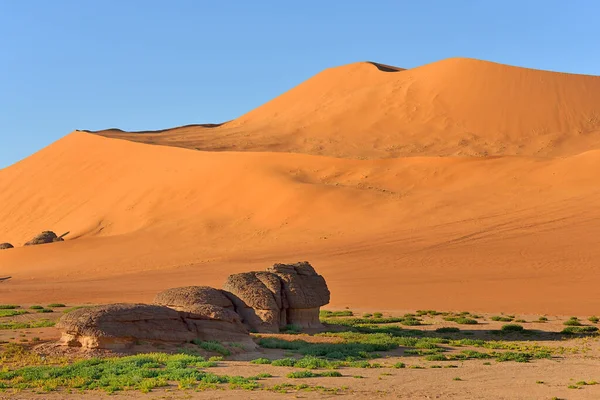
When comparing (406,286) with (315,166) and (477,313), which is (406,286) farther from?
(315,166)

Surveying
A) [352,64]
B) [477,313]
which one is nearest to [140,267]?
[477,313]

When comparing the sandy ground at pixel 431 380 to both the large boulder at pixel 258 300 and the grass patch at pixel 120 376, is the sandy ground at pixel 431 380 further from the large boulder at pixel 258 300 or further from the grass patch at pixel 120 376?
the large boulder at pixel 258 300

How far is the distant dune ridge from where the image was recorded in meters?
37.6

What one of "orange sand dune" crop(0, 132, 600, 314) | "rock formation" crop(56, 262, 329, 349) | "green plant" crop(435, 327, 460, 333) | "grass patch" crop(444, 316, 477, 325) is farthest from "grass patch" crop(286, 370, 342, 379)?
"orange sand dune" crop(0, 132, 600, 314)

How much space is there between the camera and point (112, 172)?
66938mm

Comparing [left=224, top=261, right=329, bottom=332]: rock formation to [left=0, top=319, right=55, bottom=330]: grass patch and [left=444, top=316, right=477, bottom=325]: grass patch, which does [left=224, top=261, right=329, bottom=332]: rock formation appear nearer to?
[left=444, top=316, right=477, bottom=325]: grass patch

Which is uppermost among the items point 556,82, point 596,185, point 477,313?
point 556,82

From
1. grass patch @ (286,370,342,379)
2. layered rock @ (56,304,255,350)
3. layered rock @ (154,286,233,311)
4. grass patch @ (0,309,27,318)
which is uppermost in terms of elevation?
layered rock @ (154,286,233,311)

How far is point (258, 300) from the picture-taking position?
22781 mm

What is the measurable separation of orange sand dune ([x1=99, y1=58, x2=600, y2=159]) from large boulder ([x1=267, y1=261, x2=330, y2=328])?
124 ft

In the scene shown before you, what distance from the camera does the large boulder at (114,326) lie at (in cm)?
1722

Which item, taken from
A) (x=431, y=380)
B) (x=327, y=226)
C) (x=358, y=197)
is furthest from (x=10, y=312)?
(x=358, y=197)

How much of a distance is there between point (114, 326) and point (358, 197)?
35087mm

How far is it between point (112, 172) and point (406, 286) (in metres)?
37.1
